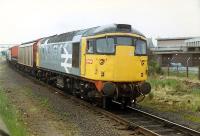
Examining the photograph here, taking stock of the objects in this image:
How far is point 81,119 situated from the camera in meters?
14.5

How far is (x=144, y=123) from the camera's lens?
45.4 feet

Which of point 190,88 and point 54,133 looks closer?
point 54,133

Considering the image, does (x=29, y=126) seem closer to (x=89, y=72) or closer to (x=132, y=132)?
(x=132, y=132)

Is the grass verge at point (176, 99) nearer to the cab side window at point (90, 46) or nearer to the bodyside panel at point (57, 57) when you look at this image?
the cab side window at point (90, 46)

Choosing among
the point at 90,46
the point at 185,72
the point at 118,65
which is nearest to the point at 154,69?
the point at 185,72

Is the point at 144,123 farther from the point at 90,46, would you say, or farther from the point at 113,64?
the point at 90,46

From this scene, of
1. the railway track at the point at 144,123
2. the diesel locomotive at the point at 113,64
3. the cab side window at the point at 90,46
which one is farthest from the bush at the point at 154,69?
the cab side window at the point at 90,46

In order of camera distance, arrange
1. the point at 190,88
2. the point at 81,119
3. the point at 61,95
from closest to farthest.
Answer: the point at 81,119 < the point at 61,95 < the point at 190,88

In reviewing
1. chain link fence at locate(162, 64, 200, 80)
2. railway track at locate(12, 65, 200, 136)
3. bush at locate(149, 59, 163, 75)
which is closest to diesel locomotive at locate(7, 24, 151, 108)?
railway track at locate(12, 65, 200, 136)

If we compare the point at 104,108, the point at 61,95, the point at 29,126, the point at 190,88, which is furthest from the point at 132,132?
the point at 190,88

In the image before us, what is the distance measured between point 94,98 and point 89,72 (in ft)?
3.78

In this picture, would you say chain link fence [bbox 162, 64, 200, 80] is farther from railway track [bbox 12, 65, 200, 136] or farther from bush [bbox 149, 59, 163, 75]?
Answer: railway track [bbox 12, 65, 200, 136]

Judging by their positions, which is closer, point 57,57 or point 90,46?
point 90,46

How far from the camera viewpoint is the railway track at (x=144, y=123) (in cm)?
1206
